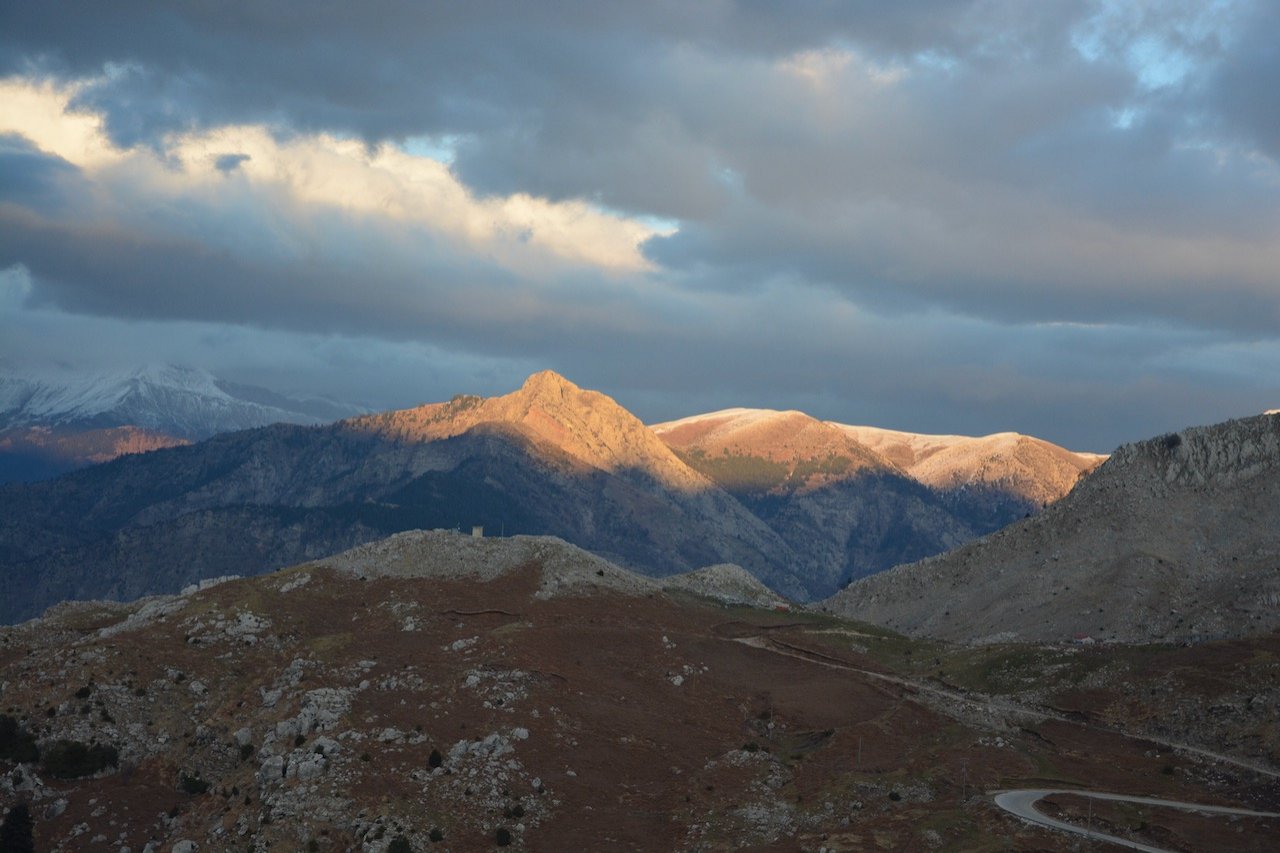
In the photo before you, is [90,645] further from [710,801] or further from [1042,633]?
[1042,633]

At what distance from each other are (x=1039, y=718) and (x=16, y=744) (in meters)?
101

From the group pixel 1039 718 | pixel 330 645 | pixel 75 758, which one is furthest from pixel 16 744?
pixel 1039 718

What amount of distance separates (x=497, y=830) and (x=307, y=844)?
14.6 metres

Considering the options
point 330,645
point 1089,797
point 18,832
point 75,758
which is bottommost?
point 18,832

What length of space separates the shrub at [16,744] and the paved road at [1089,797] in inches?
3341

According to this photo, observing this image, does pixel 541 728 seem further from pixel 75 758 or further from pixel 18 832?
pixel 18 832

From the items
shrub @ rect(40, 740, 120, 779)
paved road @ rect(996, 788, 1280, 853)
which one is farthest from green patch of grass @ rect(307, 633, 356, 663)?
paved road @ rect(996, 788, 1280, 853)

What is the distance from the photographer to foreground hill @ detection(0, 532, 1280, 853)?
89688 millimetres

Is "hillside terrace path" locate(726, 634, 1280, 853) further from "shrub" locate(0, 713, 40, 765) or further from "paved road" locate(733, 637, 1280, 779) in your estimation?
"shrub" locate(0, 713, 40, 765)

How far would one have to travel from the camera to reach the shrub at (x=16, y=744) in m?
102

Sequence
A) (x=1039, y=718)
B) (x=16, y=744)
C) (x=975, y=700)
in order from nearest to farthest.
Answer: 1. (x=16, y=744)
2. (x=1039, y=718)
3. (x=975, y=700)

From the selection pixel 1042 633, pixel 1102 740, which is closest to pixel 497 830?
pixel 1102 740

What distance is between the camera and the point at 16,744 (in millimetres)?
102625

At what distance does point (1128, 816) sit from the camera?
280 feet
